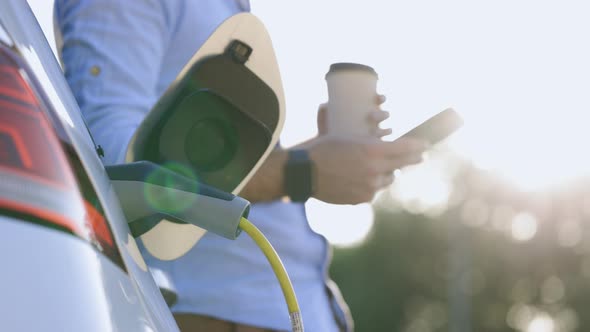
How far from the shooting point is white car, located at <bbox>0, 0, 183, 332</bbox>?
0.91m

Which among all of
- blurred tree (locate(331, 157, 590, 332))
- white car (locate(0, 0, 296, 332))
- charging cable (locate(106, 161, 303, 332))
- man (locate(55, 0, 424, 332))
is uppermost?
white car (locate(0, 0, 296, 332))

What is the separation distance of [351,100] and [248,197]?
0.41 metres

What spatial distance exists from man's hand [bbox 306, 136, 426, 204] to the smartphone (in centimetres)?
2

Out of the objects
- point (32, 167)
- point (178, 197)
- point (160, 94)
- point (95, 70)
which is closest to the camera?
point (32, 167)

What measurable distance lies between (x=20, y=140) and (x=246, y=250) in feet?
5.81

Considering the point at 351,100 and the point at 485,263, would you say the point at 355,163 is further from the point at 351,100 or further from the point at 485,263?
the point at 485,263

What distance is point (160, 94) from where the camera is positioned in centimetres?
259

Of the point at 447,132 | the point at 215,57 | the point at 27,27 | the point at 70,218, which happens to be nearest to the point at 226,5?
the point at 447,132

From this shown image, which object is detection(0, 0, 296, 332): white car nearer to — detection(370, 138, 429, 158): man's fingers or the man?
the man

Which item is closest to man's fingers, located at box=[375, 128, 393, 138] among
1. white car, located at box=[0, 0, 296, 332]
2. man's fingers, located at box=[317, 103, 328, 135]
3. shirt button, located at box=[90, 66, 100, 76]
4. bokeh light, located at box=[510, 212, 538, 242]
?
man's fingers, located at box=[317, 103, 328, 135]

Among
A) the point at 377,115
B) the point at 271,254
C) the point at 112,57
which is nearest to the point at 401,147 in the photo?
the point at 377,115

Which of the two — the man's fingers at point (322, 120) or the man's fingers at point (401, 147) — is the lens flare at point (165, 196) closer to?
the man's fingers at point (401, 147)

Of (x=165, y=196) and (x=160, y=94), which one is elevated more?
(x=165, y=196)

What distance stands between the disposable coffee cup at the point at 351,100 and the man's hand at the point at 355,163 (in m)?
0.07
